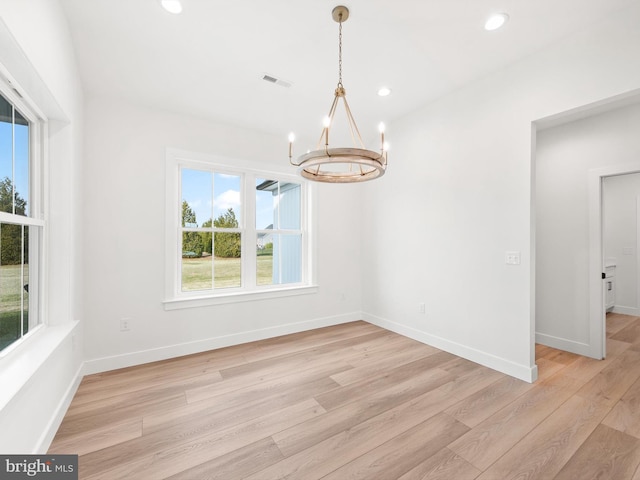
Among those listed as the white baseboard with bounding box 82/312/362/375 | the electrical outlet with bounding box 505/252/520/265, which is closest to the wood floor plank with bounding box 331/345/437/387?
the white baseboard with bounding box 82/312/362/375

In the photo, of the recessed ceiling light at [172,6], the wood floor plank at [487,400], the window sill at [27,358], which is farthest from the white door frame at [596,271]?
the window sill at [27,358]

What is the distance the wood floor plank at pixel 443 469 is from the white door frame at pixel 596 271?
252 cm

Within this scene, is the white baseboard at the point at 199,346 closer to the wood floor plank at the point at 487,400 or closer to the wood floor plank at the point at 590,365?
the wood floor plank at the point at 487,400

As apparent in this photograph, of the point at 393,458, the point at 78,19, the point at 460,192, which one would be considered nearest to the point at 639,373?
the point at 460,192

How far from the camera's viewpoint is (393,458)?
1.73m

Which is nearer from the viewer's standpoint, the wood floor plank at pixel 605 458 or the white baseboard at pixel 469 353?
the wood floor plank at pixel 605 458

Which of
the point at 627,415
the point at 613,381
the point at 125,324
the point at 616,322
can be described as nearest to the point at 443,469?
the point at 627,415

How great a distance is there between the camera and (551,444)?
183 centimetres

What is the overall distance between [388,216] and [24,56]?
12.2 feet

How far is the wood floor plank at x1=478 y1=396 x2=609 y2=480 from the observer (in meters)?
1.62

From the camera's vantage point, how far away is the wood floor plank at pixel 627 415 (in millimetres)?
1969

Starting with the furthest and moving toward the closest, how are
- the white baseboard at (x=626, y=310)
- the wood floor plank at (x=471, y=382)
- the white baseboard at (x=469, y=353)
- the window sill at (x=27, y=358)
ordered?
1. the white baseboard at (x=626, y=310)
2. the white baseboard at (x=469, y=353)
3. the wood floor plank at (x=471, y=382)
4. the window sill at (x=27, y=358)

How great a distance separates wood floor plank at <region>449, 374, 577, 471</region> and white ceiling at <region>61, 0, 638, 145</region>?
2.99 meters

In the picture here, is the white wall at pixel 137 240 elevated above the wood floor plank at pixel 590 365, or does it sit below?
above
